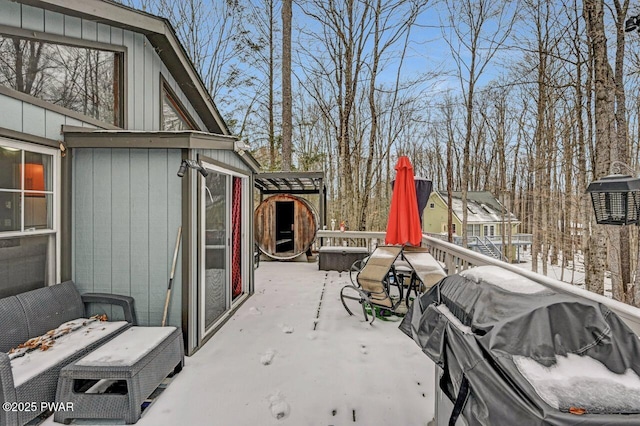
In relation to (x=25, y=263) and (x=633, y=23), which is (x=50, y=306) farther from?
(x=633, y=23)

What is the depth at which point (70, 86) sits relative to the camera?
11.3 feet

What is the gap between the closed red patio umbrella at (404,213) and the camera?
4922 mm

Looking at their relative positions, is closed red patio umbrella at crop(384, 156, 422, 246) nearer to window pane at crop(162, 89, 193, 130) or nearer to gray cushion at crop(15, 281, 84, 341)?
window pane at crop(162, 89, 193, 130)

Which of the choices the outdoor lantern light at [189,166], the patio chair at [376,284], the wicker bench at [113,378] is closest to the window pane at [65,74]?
the outdoor lantern light at [189,166]

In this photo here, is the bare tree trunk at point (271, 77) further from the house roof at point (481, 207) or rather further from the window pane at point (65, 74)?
the house roof at point (481, 207)

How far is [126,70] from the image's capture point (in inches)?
161

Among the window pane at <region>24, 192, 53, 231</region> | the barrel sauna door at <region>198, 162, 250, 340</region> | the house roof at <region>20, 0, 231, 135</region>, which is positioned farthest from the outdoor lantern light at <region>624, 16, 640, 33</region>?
the window pane at <region>24, 192, 53, 231</region>

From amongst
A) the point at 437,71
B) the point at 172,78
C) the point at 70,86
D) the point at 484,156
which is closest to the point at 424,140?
the point at 484,156

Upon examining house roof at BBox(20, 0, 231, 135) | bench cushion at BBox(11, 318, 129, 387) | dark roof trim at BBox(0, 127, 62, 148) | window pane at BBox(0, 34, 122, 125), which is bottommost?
bench cushion at BBox(11, 318, 129, 387)

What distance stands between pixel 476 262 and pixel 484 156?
67.0ft

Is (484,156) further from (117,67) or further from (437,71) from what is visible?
(117,67)

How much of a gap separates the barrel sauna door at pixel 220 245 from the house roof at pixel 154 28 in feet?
5.55

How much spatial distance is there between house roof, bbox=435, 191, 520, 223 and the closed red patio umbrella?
57.9ft

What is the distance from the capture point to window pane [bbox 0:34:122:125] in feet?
9.44
